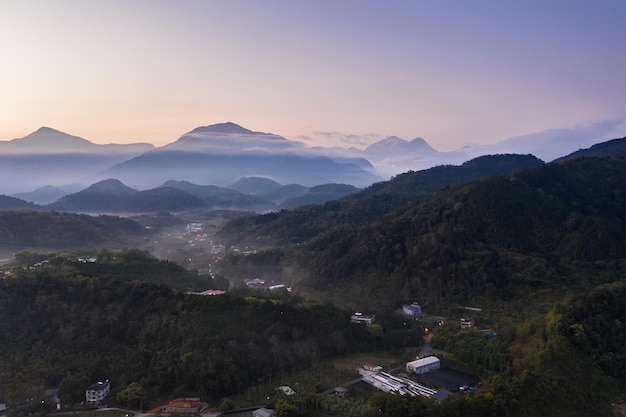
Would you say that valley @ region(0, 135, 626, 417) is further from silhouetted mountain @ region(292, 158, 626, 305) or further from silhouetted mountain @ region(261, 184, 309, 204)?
silhouetted mountain @ region(261, 184, 309, 204)

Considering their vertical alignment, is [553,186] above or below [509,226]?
above

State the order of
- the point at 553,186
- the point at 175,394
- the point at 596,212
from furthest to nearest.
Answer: the point at 553,186
the point at 596,212
the point at 175,394

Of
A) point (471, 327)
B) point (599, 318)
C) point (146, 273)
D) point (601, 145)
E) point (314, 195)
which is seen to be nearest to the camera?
point (599, 318)

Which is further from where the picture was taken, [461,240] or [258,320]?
[461,240]

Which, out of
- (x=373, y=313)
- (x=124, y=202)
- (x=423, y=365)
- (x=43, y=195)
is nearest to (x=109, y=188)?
(x=124, y=202)

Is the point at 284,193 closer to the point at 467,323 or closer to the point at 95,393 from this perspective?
the point at 467,323

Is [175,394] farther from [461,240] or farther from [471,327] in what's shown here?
[461,240]

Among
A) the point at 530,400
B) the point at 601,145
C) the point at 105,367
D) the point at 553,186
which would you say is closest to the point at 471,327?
the point at 530,400
